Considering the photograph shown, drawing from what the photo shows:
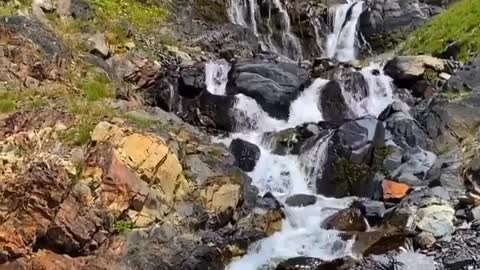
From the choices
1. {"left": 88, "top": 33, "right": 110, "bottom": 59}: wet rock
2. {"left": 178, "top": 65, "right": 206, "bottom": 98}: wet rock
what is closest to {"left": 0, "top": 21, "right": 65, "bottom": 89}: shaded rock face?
{"left": 88, "top": 33, "right": 110, "bottom": 59}: wet rock

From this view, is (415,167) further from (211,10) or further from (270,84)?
(211,10)

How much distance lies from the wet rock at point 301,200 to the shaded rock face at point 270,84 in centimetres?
340

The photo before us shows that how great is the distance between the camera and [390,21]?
67.7 feet

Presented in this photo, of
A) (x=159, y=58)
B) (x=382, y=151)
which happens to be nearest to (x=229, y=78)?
(x=159, y=58)

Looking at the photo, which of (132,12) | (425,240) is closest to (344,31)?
(132,12)

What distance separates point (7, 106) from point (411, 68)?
9.27 metres

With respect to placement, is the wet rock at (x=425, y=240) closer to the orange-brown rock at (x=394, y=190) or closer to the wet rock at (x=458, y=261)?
the wet rock at (x=458, y=261)

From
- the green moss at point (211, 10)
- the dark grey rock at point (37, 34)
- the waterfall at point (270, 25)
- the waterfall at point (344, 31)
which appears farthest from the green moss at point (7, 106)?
the waterfall at point (344, 31)

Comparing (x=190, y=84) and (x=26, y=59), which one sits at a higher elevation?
(x=26, y=59)

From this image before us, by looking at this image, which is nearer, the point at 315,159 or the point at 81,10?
the point at 315,159

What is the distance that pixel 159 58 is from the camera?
53.0 ft

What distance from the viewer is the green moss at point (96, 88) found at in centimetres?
1288

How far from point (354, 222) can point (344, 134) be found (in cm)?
254

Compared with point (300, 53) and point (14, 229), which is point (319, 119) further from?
point (14, 229)
